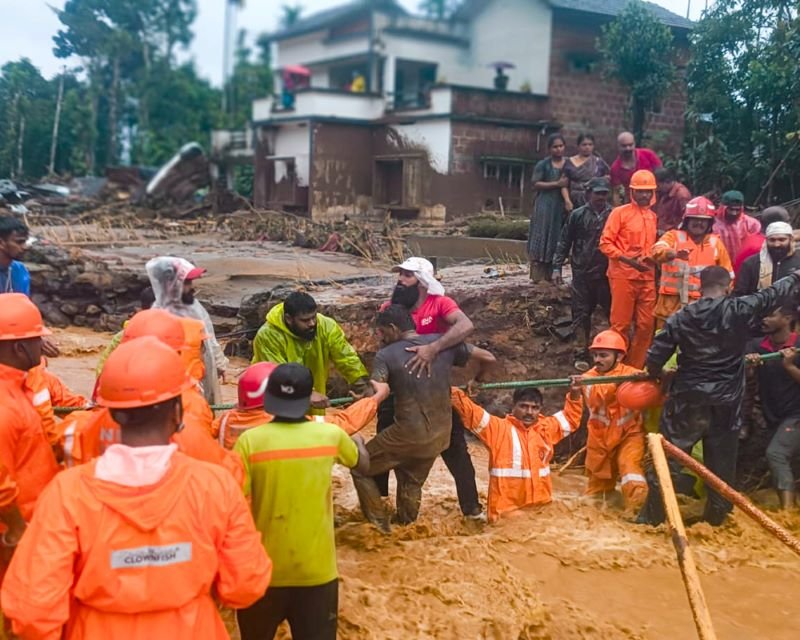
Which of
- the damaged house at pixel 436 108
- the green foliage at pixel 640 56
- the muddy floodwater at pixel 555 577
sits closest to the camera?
the muddy floodwater at pixel 555 577

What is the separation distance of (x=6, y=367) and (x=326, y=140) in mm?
18672

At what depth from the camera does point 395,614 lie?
14.4ft

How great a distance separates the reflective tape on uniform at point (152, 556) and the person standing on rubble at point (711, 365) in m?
3.79

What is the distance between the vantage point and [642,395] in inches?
220

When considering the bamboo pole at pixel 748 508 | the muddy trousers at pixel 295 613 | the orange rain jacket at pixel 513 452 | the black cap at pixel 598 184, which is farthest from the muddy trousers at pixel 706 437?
the muddy trousers at pixel 295 613

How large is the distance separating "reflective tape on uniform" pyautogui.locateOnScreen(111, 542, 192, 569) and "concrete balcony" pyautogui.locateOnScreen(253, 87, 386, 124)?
19.8m

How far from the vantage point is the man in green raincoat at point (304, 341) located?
16.6ft

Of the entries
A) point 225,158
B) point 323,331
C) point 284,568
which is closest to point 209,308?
point 323,331

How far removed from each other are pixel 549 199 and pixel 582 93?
9.79 m

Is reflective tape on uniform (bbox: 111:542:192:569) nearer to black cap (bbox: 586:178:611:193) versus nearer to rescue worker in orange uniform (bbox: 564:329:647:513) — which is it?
rescue worker in orange uniform (bbox: 564:329:647:513)

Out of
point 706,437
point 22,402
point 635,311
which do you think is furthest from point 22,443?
point 635,311

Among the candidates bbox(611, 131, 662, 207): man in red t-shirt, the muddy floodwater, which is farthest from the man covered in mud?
bbox(611, 131, 662, 207): man in red t-shirt

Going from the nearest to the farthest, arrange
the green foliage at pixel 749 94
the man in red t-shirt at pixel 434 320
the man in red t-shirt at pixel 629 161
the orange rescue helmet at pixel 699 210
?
the man in red t-shirt at pixel 434 320
the orange rescue helmet at pixel 699 210
the man in red t-shirt at pixel 629 161
the green foliage at pixel 749 94

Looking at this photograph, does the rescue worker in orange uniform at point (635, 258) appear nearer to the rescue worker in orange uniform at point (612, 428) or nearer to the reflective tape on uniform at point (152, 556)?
the rescue worker in orange uniform at point (612, 428)
